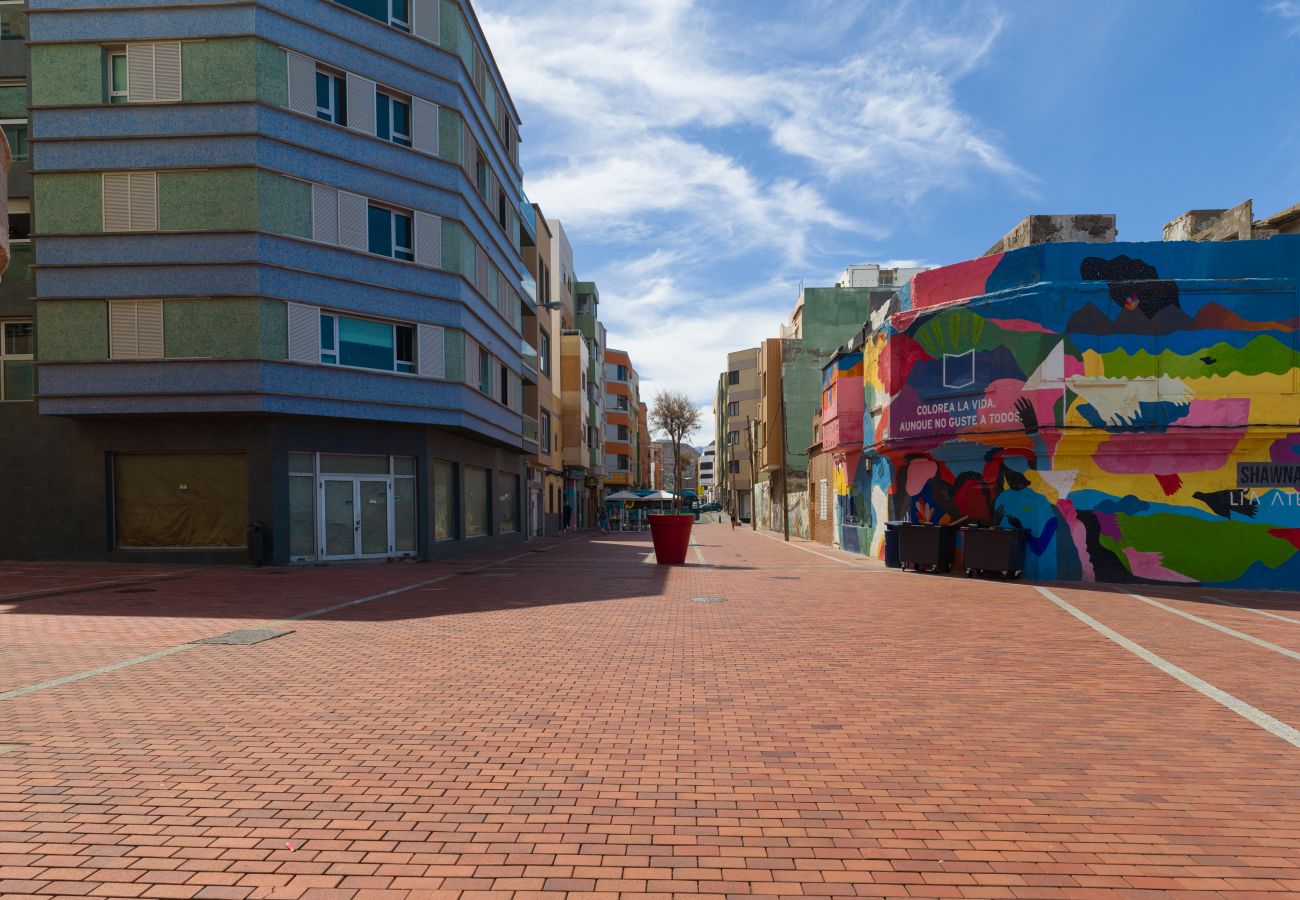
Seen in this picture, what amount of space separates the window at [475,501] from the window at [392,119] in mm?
10104

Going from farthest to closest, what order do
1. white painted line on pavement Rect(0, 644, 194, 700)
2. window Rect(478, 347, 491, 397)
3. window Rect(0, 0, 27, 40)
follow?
window Rect(478, 347, 491, 397)
window Rect(0, 0, 27, 40)
white painted line on pavement Rect(0, 644, 194, 700)

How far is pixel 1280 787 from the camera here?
15.0ft

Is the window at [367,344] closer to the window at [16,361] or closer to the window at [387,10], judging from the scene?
the window at [16,361]

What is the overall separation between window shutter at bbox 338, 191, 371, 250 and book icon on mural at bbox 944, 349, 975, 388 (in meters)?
14.7

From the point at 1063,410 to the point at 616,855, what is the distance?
15490 mm

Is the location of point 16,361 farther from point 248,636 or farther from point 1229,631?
point 1229,631

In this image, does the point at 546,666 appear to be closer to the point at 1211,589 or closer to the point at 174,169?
the point at 1211,589

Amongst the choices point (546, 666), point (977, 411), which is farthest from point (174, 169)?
point (977, 411)

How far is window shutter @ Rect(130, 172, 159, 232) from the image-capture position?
779 inches

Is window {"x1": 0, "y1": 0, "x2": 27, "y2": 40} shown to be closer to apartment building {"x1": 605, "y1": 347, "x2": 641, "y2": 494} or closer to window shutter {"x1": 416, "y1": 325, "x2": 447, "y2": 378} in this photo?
window shutter {"x1": 416, "y1": 325, "x2": 447, "y2": 378}

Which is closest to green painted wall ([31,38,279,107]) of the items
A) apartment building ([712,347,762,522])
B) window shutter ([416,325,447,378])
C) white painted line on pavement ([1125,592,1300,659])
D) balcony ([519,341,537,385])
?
window shutter ([416,325,447,378])

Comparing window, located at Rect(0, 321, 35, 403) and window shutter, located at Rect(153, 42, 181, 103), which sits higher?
window shutter, located at Rect(153, 42, 181, 103)

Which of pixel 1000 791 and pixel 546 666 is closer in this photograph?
pixel 1000 791

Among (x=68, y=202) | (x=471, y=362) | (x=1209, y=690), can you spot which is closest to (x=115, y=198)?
(x=68, y=202)
